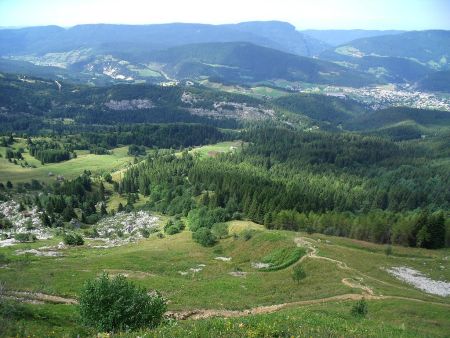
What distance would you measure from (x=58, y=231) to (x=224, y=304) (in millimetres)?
103778

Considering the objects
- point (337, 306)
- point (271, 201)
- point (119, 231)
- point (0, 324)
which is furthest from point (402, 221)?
point (0, 324)

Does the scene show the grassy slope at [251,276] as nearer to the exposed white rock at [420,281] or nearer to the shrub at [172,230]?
the exposed white rock at [420,281]

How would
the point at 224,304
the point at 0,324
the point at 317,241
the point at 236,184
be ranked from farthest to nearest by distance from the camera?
1. the point at 236,184
2. the point at 317,241
3. the point at 224,304
4. the point at 0,324

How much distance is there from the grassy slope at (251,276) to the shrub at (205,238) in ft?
10.6

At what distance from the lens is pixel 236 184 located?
19538cm

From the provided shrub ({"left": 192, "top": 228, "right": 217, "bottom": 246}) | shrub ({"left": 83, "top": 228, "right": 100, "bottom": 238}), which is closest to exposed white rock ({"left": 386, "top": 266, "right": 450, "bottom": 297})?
shrub ({"left": 192, "top": 228, "right": 217, "bottom": 246})

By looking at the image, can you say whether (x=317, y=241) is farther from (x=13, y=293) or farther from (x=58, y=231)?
(x=58, y=231)

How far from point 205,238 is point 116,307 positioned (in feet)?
289

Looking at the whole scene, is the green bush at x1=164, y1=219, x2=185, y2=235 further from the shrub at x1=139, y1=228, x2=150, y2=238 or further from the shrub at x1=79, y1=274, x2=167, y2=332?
the shrub at x1=79, y1=274, x2=167, y2=332

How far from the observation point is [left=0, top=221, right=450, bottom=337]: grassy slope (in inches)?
A: 2252

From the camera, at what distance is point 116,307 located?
1620 inches

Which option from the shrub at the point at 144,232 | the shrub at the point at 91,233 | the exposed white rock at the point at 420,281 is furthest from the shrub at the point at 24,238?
the exposed white rock at the point at 420,281

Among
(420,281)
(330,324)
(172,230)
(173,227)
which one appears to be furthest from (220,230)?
(330,324)

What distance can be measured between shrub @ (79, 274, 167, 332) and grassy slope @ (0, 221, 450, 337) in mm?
A: 6531
